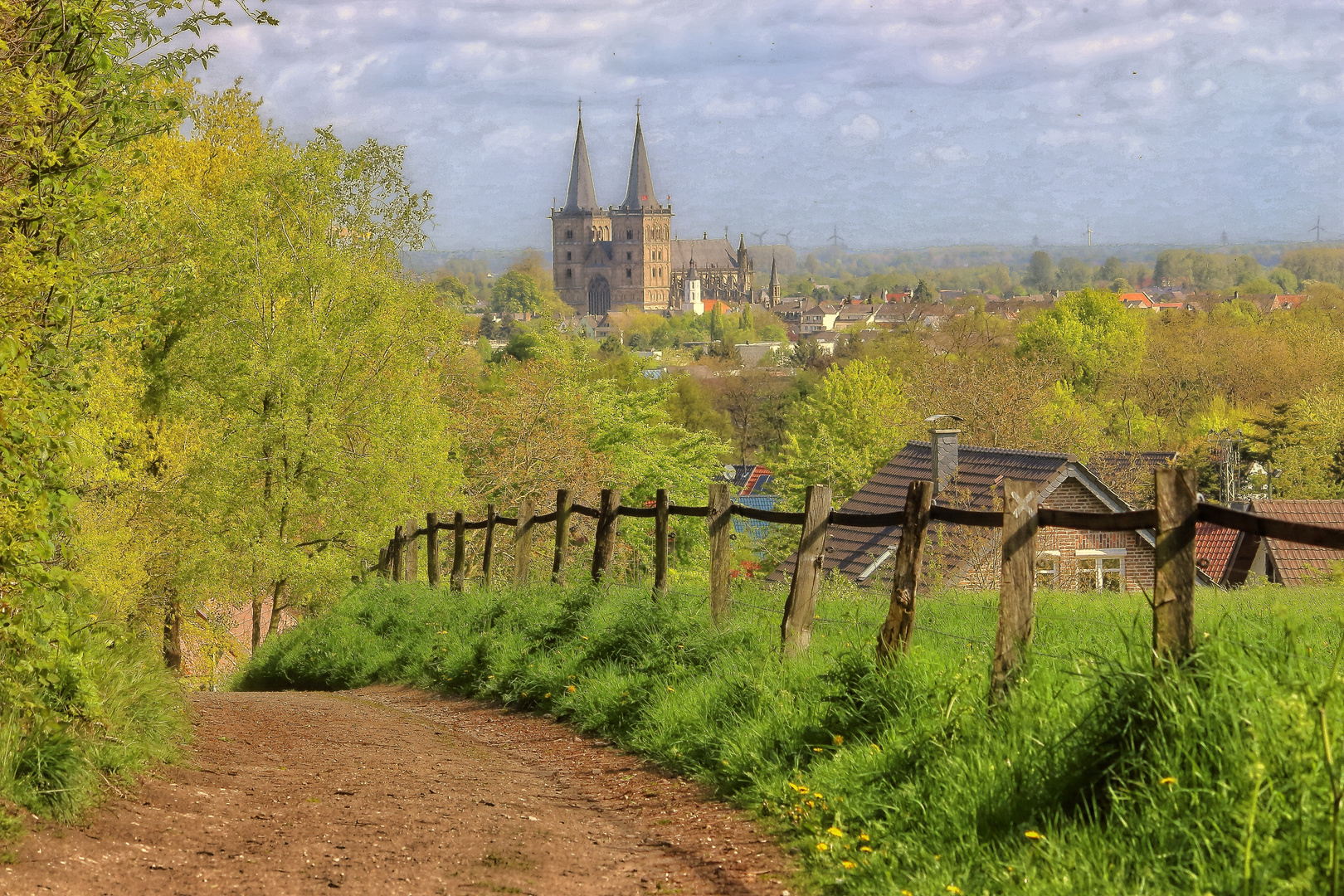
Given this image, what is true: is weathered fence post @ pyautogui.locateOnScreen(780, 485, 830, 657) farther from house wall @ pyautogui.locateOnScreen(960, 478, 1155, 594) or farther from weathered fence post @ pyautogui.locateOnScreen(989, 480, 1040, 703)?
house wall @ pyautogui.locateOnScreen(960, 478, 1155, 594)

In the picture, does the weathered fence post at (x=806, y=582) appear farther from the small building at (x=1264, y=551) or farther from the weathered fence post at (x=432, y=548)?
the small building at (x=1264, y=551)

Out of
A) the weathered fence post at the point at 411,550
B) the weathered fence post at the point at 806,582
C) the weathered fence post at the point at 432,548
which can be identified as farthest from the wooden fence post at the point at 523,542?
the weathered fence post at the point at 806,582

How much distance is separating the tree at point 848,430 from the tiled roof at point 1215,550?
20807 mm

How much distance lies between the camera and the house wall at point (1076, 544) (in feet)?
86.3

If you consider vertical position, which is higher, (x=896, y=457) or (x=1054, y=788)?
(x=1054, y=788)

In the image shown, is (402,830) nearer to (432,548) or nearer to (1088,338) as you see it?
(432,548)

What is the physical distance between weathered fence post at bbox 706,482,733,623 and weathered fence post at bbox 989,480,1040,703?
333 cm

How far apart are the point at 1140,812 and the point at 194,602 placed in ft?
75.7

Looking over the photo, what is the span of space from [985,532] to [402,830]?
27.2m

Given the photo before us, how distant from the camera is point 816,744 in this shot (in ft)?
20.0

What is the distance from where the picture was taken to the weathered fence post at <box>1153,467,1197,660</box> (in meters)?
4.73

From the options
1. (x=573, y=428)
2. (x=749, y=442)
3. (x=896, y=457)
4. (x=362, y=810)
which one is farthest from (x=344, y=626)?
(x=749, y=442)

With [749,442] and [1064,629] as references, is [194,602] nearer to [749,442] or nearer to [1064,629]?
[1064,629]

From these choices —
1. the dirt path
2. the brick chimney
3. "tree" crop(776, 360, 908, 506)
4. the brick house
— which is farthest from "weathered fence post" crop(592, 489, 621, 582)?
"tree" crop(776, 360, 908, 506)
